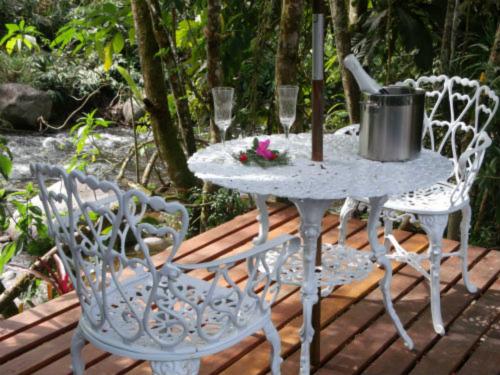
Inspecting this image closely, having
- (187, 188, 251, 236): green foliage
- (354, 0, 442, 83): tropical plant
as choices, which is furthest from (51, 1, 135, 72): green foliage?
(354, 0, 442, 83): tropical plant

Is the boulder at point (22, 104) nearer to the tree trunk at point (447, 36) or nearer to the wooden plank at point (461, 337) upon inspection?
the tree trunk at point (447, 36)

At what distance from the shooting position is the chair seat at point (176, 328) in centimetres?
166

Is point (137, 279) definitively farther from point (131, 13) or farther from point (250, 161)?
point (131, 13)

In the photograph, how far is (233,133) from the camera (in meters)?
5.03

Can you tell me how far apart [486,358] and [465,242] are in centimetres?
56

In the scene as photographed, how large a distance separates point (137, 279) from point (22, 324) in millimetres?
796

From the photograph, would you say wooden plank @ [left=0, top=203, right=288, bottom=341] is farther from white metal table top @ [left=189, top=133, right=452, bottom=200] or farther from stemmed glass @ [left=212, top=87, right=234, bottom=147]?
stemmed glass @ [left=212, top=87, right=234, bottom=147]

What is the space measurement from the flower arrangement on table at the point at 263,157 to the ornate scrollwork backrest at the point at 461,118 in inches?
24.0

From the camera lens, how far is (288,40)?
3461mm

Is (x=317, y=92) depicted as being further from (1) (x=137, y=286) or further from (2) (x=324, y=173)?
(1) (x=137, y=286)

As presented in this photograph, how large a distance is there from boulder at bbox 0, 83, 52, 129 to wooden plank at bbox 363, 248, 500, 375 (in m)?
6.37

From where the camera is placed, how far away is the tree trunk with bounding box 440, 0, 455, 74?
11.5 feet

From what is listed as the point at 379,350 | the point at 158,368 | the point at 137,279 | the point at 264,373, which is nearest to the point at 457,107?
the point at 379,350

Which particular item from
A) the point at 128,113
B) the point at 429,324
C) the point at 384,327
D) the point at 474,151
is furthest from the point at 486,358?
the point at 128,113
